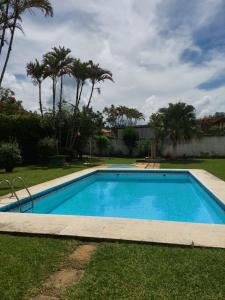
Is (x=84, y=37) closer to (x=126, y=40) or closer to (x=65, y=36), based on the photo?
(x=65, y=36)

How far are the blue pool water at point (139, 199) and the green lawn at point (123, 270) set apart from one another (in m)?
3.44

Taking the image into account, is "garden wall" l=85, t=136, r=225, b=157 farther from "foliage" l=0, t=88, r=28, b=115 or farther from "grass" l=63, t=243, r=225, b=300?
"grass" l=63, t=243, r=225, b=300

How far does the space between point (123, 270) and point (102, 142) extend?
82.7ft

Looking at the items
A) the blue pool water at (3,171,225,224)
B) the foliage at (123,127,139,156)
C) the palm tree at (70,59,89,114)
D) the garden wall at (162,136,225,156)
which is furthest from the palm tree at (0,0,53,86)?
the garden wall at (162,136,225,156)

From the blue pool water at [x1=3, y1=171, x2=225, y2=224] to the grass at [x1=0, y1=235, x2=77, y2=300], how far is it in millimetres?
3192

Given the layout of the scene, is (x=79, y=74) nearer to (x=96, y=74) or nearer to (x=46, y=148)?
(x=96, y=74)

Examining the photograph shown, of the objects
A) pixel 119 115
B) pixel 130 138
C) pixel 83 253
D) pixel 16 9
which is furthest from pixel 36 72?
pixel 119 115

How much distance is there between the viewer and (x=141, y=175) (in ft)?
52.7

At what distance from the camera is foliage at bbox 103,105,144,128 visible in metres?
45.1

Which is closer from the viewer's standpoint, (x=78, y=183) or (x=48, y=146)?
(x=78, y=183)

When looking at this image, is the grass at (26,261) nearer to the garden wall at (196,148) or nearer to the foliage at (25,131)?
the foliage at (25,131)

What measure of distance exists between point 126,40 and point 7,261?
1225 cm

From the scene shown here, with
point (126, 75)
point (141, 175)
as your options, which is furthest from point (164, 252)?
point (126, 75)

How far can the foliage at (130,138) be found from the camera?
2923 centimetres
